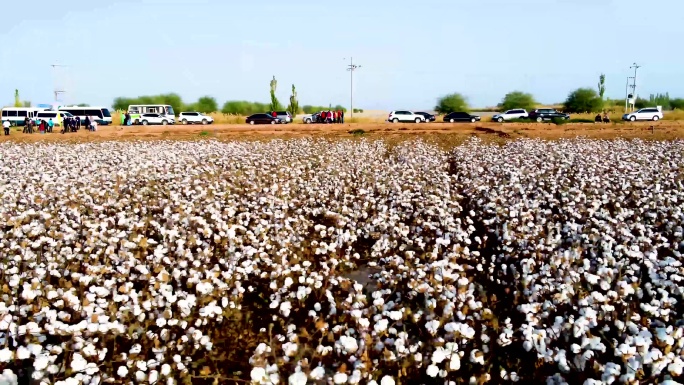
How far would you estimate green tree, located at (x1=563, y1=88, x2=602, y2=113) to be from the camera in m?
81.8

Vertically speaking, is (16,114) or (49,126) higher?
(16,114)

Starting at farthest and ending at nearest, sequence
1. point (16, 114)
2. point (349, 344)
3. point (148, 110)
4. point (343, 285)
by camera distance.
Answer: point (148, 110) < point (16, 114) < point (343, 285) < point (349, 344)

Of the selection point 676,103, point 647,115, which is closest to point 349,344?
point 647,115

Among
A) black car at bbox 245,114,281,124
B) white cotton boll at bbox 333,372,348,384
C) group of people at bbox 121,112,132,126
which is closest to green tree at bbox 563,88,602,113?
black car at bbox 245,114,281,124

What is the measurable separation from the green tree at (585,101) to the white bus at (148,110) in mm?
61082

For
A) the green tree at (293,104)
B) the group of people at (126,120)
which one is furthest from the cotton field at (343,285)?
the green tree at (293,104)

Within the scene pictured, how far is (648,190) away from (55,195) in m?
11.9

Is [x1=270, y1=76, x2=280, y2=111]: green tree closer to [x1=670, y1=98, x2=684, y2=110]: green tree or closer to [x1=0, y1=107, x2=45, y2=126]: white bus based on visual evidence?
[x1=0, y1=107, x2=45, y2=126]: white bus

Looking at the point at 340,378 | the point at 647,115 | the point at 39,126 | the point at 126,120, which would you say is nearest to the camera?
the point at 340,378

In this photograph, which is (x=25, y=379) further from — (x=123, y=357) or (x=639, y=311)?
(x=639, y=311)

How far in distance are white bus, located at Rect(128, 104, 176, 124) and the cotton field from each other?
38.6 metres

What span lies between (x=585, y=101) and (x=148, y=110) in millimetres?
63632

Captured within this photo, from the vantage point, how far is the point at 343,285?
5.89 metres

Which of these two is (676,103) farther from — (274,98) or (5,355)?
(5,355)
